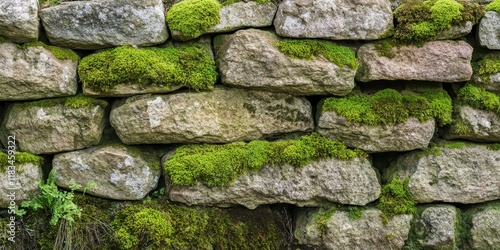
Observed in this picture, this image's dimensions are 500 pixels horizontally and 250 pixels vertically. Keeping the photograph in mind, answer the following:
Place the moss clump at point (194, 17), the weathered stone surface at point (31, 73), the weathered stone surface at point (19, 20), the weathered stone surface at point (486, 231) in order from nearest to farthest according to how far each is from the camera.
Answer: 1. the weathered stone surface at point (19, 20)
2. the weathered stone surface at point (31, 73)
3. the moss clump at point (194, 17)
4. the weathered stone surface at point (486, 231)

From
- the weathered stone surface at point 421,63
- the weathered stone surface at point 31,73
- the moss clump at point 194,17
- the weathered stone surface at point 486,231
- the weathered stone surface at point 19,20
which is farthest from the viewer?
the weathered stone surface at point 486,231

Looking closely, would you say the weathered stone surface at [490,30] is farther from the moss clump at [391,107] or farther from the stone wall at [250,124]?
the moss clump at [391,107]

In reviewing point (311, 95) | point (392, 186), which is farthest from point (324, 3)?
point (392, 186)

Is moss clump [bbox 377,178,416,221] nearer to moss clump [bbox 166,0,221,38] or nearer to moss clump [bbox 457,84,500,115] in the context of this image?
moss clump [bbox 457,84,500,115]

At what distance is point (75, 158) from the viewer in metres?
3.54

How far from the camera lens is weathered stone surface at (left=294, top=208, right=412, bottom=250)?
367cm

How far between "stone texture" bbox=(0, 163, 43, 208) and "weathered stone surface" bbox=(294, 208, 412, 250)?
2156 millimetres

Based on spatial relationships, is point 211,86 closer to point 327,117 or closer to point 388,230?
point 327,117

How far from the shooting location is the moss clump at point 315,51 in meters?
3.53

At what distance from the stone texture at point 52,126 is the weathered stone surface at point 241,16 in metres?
0.94

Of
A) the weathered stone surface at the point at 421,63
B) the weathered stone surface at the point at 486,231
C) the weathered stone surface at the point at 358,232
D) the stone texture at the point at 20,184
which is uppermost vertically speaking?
the weathered stone surface at the point at 421,63

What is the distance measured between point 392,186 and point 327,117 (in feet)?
2.55

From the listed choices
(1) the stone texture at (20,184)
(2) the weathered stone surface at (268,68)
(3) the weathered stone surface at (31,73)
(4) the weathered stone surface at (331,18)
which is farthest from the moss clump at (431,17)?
(1) the stone texture at (20,184)

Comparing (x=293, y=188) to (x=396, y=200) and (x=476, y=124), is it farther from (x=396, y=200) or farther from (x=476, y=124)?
(x=476, y=124)
